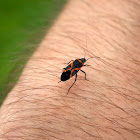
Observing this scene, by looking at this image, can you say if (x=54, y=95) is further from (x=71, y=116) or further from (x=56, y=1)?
(x=56, y=1)

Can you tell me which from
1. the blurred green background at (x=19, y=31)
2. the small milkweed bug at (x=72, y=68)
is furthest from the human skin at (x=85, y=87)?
the blurred green background at (x=19, y=31)

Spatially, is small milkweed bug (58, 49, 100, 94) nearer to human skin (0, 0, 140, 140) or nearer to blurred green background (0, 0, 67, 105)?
human skin (0, 0, 140, 140)

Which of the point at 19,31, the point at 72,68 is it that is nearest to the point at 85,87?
the point at 72,68

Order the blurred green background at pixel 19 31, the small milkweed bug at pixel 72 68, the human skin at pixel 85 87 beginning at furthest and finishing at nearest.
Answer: the blurred green background at pixel 19 31 → the small milkweed bug at pixel 72 68 → the human skin at pixel 85 87

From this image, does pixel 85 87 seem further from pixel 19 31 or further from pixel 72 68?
pixel 19 31

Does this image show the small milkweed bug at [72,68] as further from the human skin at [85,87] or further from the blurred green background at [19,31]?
the blurred green background at [19,31]
